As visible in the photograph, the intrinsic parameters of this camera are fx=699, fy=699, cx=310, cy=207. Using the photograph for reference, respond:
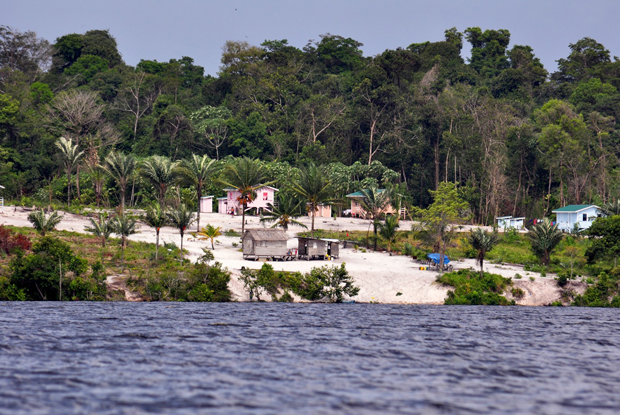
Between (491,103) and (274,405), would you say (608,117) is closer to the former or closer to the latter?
(491,103)

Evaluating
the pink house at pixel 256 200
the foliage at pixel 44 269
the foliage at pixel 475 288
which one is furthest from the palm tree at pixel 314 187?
the foliage at pixel 44 269

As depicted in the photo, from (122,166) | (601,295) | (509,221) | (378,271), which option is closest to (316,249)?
(378,271)

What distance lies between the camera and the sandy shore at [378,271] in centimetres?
4581

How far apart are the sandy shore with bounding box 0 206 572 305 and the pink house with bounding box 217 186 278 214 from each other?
69.2ft

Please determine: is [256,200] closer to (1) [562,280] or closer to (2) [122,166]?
(2) [122,166]

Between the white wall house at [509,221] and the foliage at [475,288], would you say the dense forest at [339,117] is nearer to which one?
the white wall house at [509,221]

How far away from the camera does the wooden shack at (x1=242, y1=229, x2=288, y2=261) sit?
5375 centimetres

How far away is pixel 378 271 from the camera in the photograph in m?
49.7

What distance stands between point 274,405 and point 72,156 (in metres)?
69.0

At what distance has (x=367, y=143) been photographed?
107 meters

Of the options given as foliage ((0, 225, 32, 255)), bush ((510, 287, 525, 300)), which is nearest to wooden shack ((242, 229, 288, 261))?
foliage ((0, 225, 32, 255))

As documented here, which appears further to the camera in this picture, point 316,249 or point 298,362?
point 316,249

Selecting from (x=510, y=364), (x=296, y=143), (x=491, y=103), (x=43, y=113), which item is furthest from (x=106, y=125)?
(x=510, y=364)

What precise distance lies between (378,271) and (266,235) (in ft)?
31.9
